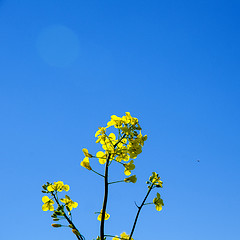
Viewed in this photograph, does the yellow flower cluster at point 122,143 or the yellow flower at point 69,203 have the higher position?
the yellow flower cluster at point 122,143

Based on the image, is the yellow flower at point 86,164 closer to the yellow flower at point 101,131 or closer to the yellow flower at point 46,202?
the yellow flower at point 101,131

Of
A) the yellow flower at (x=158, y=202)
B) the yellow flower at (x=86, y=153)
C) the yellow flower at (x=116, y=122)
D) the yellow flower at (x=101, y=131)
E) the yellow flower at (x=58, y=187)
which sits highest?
the yellow flower at (x=116, y=122)

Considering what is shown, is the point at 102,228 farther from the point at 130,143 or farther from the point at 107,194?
the point at 130,143

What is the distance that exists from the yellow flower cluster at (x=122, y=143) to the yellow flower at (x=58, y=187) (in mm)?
392

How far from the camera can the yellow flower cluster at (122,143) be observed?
2910mm

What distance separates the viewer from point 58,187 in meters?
3.10

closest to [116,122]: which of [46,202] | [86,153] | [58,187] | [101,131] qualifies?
[101,131]

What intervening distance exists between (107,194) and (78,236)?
0.48m

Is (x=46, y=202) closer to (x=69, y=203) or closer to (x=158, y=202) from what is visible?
(x=69, y=203)

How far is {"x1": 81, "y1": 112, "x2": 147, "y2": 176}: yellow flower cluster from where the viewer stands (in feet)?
9.55

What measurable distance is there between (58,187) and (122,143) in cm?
89

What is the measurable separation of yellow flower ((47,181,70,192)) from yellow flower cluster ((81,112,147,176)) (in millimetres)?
392

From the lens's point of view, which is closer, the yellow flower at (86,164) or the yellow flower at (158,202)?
the yellow flower at (86,164)

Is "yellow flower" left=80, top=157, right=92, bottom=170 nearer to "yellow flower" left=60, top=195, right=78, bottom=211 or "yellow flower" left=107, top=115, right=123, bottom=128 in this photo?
"yellow flower" left=60, top=195, right=78, bottom=211
